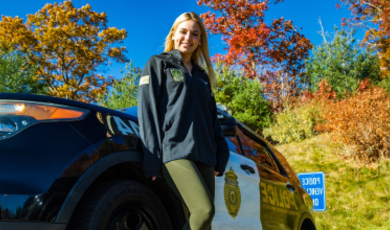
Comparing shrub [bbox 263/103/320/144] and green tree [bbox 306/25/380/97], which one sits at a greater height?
green tree [bbox 306/25/380/97]

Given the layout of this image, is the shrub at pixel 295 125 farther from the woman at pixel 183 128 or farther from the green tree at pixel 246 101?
the woman at pixel 183 128

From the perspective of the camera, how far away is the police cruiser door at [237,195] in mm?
2383

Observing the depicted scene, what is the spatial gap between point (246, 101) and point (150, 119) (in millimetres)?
13164

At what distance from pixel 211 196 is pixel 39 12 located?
21.8m

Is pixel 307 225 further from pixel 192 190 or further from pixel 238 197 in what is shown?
pixel 192 190

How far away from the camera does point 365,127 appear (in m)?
9.16

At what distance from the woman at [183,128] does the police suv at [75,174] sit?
0.13 m

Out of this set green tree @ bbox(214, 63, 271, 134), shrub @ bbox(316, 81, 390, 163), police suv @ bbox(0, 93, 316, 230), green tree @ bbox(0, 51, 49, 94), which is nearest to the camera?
police suv @ bbox(0, 93, 316, 230)

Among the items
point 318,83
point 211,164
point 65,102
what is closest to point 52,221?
point 65,102

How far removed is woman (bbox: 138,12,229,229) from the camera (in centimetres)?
185

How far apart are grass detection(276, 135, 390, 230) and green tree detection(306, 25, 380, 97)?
6190 millimetres

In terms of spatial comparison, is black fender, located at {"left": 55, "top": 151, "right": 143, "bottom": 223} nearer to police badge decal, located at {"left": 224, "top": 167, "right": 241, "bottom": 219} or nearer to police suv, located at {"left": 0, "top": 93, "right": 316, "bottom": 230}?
police suv, located at {"left": 0, "top": 93, "right": 316, "bottom": 230}

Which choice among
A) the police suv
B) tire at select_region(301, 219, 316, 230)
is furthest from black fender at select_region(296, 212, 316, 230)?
the police suv

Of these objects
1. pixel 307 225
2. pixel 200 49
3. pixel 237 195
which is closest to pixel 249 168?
pixel 237 195
